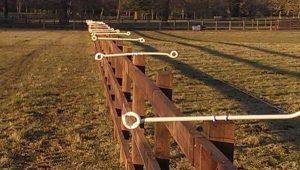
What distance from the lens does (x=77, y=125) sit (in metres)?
8.57

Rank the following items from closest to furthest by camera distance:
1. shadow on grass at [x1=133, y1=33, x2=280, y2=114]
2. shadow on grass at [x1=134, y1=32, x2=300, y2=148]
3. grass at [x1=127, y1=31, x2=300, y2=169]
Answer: grass at [x1=127, y1=31, x2=300, y2=169]
shadow on grass at [x1=134, y1=32, x2=300, y2=148]
shadow on grass at [x1=133, y1=33, x2=280, y2=114]

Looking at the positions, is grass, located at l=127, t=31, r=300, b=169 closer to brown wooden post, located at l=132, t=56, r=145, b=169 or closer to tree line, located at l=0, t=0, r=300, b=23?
brown wooden post, located at l=132, t=56, r=145, b=169

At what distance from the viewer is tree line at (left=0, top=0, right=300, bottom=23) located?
256 ft

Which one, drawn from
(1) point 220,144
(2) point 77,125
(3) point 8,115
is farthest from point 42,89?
(1) point 220,144

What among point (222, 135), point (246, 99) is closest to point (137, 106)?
point (222, 135)

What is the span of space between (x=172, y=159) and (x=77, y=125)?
8.49ft

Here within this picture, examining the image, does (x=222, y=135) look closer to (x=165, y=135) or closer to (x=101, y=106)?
(x=165, y=135)

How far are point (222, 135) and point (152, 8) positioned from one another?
86.8m

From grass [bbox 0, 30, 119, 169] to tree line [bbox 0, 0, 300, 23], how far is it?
58.1 metres

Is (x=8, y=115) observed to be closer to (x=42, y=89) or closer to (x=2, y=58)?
(x=42, y=89)

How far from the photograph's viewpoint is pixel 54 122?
884 cm

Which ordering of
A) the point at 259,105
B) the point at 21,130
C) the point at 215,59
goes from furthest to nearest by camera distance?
the point at 215,59, the point at 259,105, the point at 21,130

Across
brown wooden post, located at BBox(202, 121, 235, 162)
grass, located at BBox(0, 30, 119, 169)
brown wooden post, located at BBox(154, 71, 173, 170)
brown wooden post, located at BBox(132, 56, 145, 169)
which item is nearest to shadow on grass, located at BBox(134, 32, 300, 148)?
grass, located at BBox(0, 30, 119, 169)

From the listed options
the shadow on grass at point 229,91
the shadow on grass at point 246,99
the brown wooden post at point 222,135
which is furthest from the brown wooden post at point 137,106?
the shadow on grass at point 229,91
